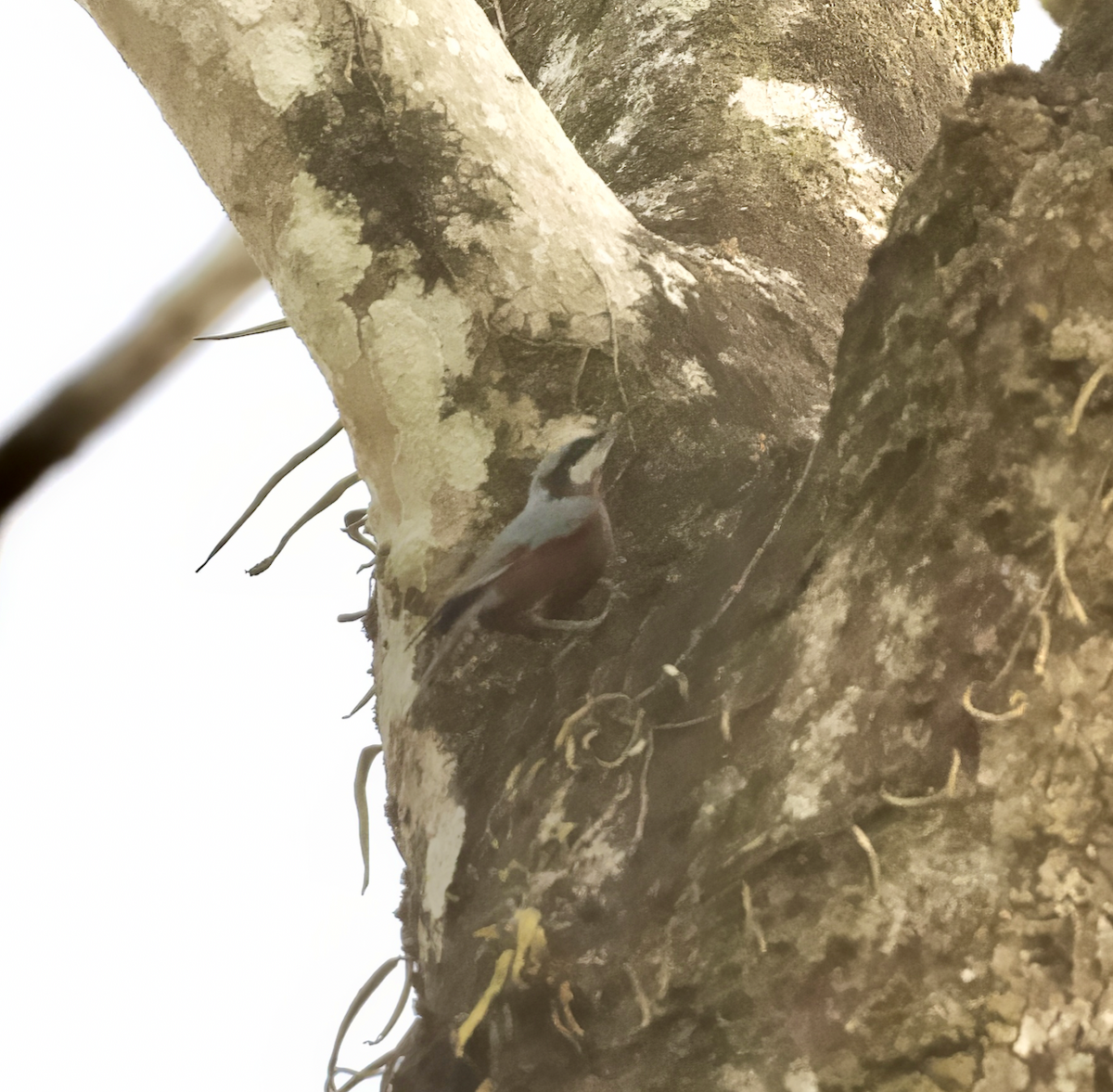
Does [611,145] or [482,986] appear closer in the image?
[482,986]

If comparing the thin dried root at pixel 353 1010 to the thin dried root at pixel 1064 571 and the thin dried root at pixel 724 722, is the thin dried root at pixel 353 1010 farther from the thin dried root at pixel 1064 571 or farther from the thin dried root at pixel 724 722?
the thin dried root at pixel 1064 571

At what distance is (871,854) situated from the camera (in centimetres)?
80

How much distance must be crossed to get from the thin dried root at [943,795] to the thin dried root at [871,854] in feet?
0.11

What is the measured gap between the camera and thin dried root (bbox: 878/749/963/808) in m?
0.79

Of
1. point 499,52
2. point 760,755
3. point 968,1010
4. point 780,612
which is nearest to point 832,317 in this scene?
point 499,52

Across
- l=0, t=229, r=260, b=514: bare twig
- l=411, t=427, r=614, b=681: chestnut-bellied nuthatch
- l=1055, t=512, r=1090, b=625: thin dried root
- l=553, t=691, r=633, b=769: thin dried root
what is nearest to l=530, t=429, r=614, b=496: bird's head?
l=411, t=427, r=614, b=681: chestnut-bellied nuthatch

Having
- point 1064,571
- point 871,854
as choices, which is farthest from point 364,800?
point 1064,571

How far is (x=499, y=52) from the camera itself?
135cm

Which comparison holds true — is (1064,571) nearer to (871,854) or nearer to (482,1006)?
(871,854)

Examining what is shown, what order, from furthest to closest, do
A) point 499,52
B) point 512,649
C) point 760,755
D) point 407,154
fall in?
point 499,52 → point 407,154 → point 512,649 → point 760,755

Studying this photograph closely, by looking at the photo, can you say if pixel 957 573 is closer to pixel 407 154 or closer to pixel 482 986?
pixel 482 986

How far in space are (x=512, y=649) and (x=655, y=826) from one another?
0.25 metres

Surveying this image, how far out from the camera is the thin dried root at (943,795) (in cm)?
79

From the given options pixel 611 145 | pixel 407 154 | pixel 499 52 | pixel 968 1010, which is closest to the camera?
pixel 968 1010
